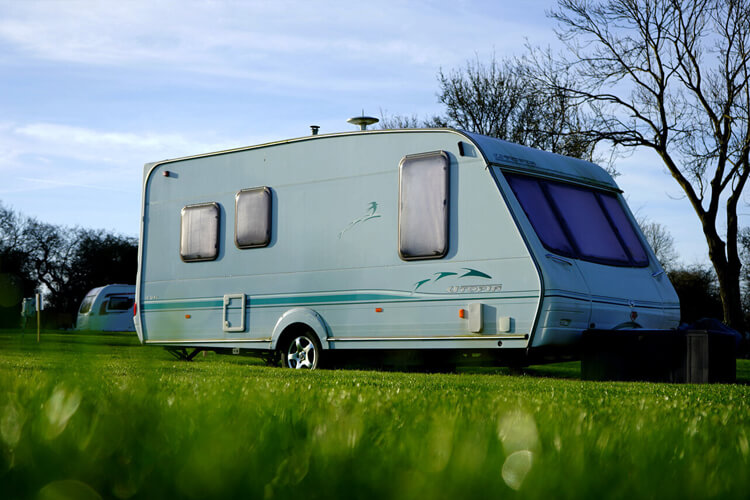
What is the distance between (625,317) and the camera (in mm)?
10148

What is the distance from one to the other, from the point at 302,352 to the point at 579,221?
406cm

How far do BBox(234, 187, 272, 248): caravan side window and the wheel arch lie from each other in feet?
3.66

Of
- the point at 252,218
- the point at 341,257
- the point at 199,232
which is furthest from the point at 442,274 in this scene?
the point at 199,232

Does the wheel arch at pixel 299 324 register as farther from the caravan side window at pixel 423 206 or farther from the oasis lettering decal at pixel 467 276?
the oasis lettering decal at pixel 467 276

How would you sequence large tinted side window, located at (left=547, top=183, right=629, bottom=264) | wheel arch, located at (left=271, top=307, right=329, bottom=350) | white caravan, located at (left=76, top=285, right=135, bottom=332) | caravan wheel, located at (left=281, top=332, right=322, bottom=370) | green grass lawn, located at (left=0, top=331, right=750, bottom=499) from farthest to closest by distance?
white caravan, located at (left=76, top=285, right=135, bottom=332)
caravan wheel, located at (left=281, top=332, right=322, bottom=370)
wheel arch, located at (left=271, top=307, right=329, bottom=350)
large tinted side window, located at (left=547, top=183, right=629, bottom=264)
green grass lawn, located at (left=0, top=331, right=750, bottom=499)

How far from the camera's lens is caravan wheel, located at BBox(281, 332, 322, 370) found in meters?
11.2

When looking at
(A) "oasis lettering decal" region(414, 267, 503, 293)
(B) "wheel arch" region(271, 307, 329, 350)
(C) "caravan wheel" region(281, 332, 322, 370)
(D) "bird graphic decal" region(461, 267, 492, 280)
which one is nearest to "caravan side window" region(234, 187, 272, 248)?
(B) "wheel arch" region(271, 307, 329, 350)

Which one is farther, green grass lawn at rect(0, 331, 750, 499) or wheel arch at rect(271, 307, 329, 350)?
wheel arch at rect(271, 307, 329, 350)

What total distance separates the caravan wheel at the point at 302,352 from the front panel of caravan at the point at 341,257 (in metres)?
0.26

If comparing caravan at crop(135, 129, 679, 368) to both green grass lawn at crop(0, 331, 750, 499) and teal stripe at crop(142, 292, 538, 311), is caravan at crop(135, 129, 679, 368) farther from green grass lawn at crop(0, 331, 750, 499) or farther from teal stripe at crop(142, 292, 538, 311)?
green grass lawn at crop(0, 331, 750, 499)

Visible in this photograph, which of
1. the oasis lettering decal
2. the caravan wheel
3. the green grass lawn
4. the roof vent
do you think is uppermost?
the roof vent

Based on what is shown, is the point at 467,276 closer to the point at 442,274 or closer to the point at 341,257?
the point at 442,274

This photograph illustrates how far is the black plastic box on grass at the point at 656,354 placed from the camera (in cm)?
931

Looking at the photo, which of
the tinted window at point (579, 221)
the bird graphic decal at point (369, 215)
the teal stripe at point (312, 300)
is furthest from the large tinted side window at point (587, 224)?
the bird graphic decal at point (369, 215)
